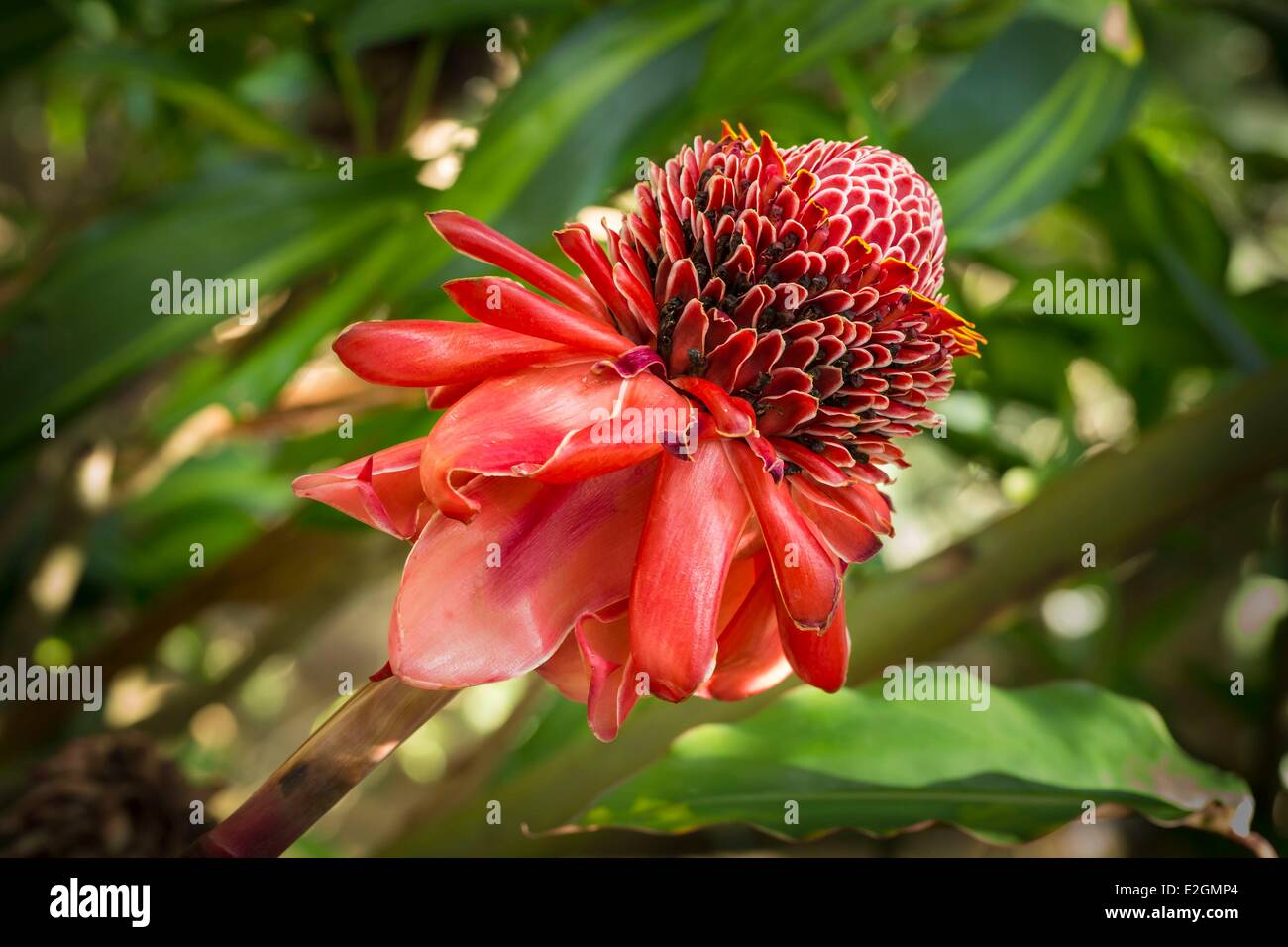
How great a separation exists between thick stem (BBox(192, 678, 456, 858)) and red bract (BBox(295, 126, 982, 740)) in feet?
0.10

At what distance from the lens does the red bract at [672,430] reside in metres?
0.24

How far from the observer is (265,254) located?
21.1 inches

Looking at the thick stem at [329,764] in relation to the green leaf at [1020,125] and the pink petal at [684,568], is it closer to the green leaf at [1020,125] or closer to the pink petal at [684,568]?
the pink petal at [684,568]

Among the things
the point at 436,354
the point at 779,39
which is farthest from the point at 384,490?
the point at 779,39

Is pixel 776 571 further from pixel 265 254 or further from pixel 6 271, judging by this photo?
pixel 6 271

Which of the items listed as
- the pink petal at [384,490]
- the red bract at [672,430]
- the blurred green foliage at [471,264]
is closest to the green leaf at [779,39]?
the blurred green foliage at [471,264]

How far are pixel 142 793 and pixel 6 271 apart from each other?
0.52 meters

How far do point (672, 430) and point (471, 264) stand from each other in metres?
0.22

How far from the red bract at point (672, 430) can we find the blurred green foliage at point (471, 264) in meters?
0.14

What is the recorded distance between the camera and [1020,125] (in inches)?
18.6

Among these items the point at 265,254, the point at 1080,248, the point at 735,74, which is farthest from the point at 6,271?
the point at 1080,248

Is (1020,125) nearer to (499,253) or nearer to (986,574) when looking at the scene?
(986,574)

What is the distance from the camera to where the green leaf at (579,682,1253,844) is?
36cm

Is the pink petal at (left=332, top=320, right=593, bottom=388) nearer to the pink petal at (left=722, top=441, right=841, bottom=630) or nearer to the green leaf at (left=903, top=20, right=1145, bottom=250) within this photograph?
the pink petal at (left=722, top=441, right=841, bottom=630)
